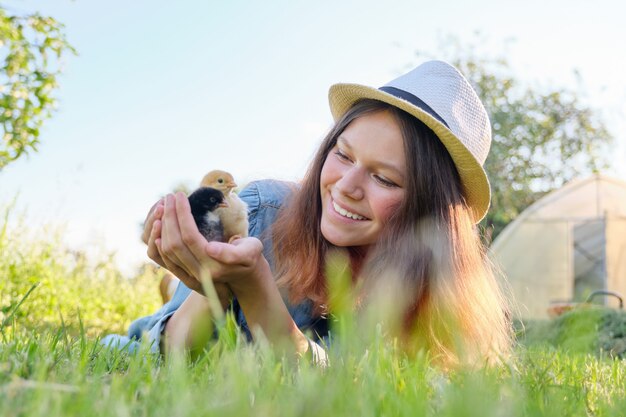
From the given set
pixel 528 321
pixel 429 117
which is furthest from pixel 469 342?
pixel 528 321

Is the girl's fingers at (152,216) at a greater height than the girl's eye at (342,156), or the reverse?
the girl's eye at (342,156)

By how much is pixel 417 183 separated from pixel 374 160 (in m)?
0.26

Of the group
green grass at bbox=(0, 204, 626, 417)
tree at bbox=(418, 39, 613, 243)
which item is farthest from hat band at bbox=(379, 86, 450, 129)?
tree at bbox=(418, 39, 613, 243)

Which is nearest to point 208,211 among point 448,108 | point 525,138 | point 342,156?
point 342,156

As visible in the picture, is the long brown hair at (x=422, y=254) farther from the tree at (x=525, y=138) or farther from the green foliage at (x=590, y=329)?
the tree at (x=525, y=138)

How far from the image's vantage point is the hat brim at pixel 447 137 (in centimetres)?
322

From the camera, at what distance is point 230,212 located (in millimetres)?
2627

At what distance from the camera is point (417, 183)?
10.8ft

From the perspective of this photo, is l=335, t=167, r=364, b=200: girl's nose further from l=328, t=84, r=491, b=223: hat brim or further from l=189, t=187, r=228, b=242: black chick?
l=189, t=187, r=228, b=242: black chick

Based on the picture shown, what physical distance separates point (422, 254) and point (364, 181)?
490mm

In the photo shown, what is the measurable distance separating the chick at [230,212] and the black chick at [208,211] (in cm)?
3

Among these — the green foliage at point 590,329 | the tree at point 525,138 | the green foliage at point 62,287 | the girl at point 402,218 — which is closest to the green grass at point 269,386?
the girl at point 402,218

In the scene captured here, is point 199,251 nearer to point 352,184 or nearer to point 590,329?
point 352,184

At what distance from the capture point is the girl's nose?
10.3 feet
